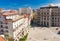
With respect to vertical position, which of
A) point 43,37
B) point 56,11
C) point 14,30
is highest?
point 56,11

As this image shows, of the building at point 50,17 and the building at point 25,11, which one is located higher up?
the building at point 25,11

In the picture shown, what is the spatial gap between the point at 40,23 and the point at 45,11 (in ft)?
16.3

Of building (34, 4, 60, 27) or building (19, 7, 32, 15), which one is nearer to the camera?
building (34, 4, 60, 27)

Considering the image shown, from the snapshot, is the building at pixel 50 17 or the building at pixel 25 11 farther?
the building at pixel 25 11

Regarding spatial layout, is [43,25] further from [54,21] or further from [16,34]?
[16,34]

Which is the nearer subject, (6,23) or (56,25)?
(6,23)

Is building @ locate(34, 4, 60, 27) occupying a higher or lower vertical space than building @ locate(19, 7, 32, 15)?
lower

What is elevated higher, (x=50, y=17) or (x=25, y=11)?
(x=25, y=11)

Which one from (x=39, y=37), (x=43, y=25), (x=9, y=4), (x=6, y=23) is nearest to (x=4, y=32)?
(x=6, y=23)

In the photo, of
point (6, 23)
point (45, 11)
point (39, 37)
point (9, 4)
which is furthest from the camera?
point (9, 4)

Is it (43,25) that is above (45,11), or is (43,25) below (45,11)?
below

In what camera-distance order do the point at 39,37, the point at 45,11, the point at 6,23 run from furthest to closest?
the point at 45,11 → the point at 39,37 → the point at 6,23

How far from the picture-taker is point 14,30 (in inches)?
1470

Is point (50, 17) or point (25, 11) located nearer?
point (50, 17)
